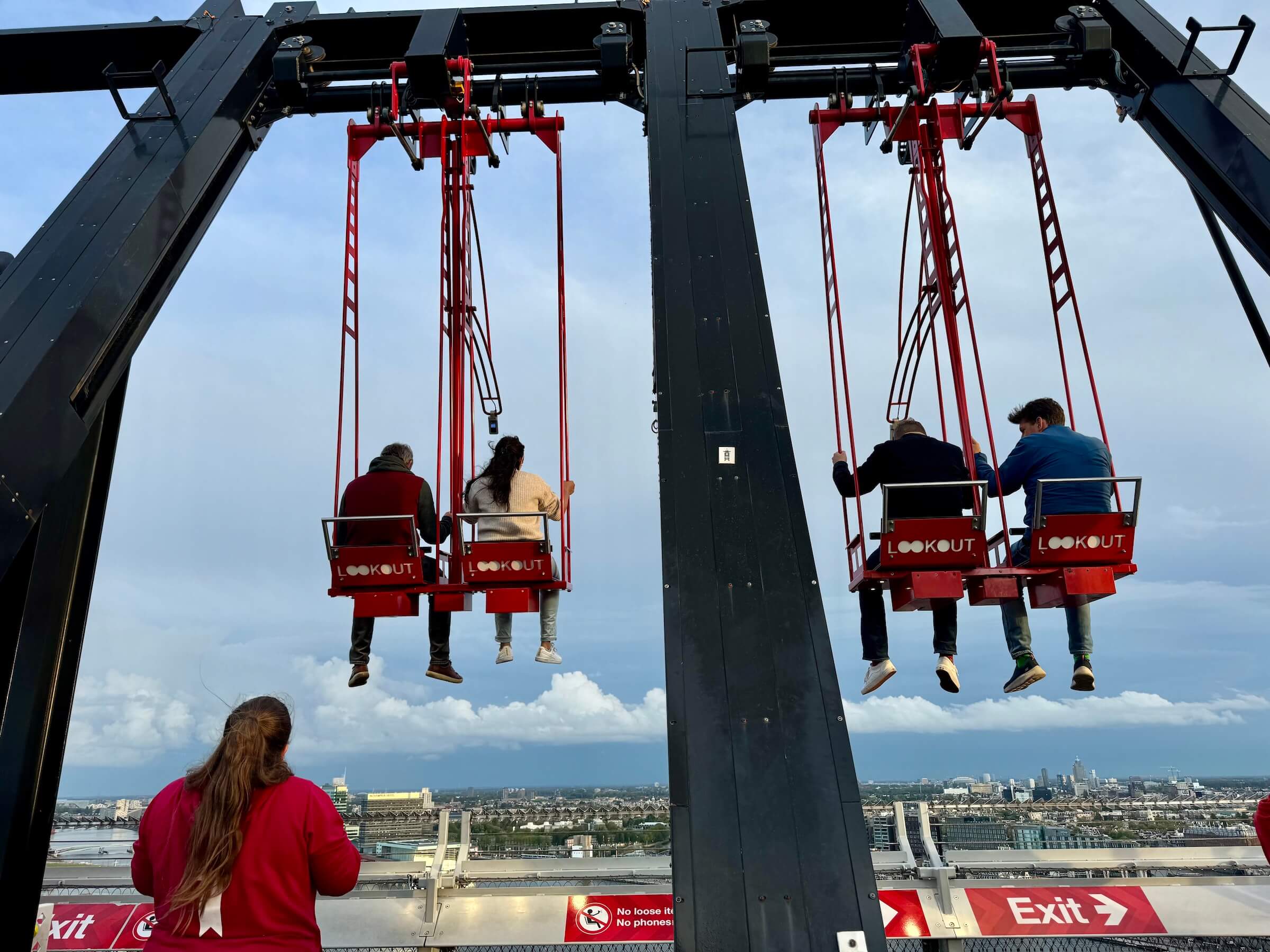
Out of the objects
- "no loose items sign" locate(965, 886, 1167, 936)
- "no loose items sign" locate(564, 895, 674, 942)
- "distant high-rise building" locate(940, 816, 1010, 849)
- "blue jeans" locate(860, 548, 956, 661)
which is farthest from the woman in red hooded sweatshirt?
"distant high-rise building" locate(940, 816, 1010, 849)

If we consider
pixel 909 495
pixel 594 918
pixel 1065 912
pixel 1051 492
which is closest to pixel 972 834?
pixel 1065 912

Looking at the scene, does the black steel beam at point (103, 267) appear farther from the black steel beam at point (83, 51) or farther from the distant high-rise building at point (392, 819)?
the distant high-rise building at point (392, 819)

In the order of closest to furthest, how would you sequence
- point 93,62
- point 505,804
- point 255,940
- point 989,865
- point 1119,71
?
1. point 255,940
2. point 1119,71
3. point 93,62
4. point 989,865
5. point 505,804

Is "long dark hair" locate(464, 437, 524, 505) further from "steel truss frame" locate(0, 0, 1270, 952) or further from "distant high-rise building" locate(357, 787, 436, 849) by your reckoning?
"distant high-rise building" locate(357, 787, 436, 849)

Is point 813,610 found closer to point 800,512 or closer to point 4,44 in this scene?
point 800,512

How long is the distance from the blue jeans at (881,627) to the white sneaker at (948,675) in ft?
0.20

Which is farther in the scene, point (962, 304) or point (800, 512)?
point (962, 304)

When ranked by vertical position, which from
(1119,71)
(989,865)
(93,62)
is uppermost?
(93,62)

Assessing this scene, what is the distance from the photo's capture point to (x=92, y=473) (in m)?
4.50

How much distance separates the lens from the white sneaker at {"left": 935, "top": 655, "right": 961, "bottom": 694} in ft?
17.5

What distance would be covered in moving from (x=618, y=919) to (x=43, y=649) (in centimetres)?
549

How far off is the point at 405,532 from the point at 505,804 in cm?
877

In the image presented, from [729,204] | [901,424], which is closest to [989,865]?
[901,424]

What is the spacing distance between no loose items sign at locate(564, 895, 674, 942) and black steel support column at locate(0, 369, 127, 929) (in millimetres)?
4949
